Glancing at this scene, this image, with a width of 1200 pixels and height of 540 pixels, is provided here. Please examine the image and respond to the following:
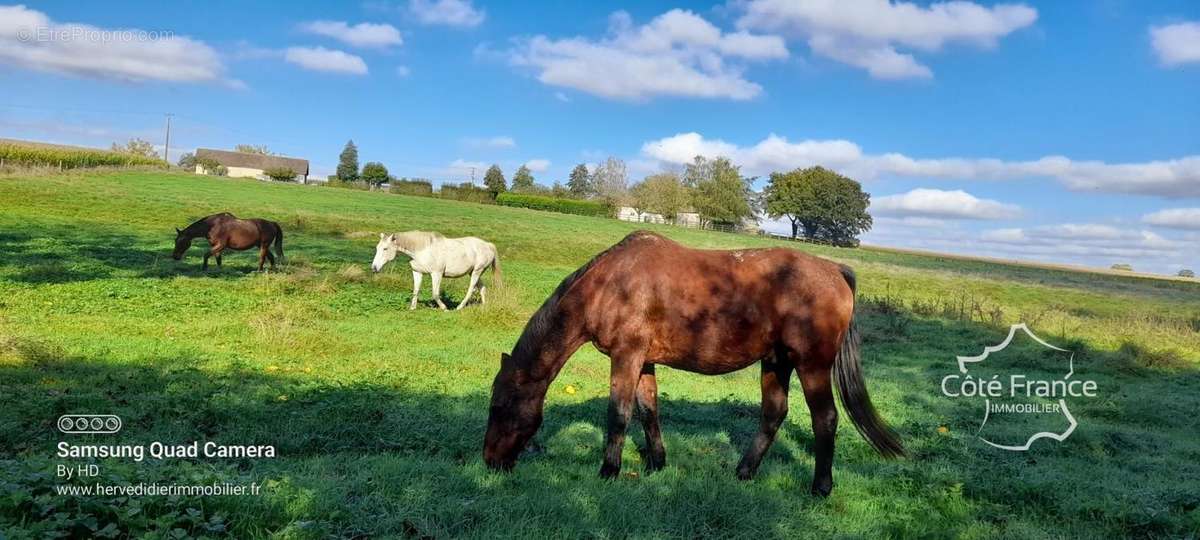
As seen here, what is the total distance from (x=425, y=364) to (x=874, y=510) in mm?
8034

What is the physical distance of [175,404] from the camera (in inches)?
312

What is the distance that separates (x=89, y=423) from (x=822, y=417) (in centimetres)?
766

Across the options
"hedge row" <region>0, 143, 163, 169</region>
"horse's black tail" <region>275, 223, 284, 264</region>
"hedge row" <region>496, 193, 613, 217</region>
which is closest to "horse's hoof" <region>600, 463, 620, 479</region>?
"horse's black tail" <region>275, 223, 284, 264</region>

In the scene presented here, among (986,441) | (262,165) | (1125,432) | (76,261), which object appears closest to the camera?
(986,441)

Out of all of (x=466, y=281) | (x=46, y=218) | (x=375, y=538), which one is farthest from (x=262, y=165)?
(x=375, y=538)

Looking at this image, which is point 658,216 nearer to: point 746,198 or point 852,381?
point 746,198

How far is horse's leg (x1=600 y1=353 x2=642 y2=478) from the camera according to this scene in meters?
6.27

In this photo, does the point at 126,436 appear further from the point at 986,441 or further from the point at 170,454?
the point at 986,441

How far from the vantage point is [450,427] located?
779 cm

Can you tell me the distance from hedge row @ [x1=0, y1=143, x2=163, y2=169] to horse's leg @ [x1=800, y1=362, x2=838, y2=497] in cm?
6296

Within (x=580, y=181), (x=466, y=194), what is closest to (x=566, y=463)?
(x=466, y=194)

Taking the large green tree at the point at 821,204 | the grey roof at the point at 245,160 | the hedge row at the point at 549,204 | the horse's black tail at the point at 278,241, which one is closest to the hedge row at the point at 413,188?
the hedge row at the point at 549,204

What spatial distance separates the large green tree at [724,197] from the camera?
92.9 m

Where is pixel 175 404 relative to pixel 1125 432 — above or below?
below
